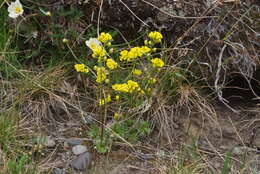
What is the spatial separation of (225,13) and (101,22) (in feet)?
2.58

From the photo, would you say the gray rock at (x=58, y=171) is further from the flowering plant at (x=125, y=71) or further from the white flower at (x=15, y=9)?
the white flower at (x=15, y=9)

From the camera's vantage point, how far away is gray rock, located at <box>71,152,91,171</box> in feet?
7.18

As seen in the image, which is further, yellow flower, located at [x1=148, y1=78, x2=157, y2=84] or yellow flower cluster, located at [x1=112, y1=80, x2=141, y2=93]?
yellow flower, located at [x1=148, y1=78, x2=157, y2=84]

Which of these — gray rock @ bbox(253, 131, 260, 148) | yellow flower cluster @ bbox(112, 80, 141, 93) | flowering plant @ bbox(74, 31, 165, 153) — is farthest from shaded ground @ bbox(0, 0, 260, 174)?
yellow flower cluster @ bbox(112, 80, 141, 93)

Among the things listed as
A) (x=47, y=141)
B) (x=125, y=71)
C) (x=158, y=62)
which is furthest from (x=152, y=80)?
(x=47, y=141)

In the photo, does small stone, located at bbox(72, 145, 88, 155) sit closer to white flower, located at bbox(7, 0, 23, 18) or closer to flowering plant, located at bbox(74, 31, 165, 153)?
flowering plant, located at bbox(74, 31, 165, 153)

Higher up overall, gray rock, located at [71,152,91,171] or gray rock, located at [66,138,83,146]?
gray rock, located at [66,138,83,146]

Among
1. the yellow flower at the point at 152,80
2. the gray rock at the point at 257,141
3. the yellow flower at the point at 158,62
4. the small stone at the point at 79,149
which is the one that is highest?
the yellow flower at the point at 158,62

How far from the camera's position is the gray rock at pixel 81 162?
2.19 metres

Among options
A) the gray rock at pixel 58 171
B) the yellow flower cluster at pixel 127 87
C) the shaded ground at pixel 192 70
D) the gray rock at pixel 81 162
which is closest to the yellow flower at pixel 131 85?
the yellow flower cluster at pixel 127 87

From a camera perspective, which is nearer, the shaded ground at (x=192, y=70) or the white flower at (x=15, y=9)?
the shaded ground at (x=192, y=70)

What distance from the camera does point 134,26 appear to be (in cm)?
282

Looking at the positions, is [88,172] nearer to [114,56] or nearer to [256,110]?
[114,56]

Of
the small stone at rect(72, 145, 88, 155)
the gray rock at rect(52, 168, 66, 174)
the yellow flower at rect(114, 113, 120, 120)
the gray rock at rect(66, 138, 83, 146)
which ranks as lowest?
the gray rock at rect(52, 168, 66, 174)
